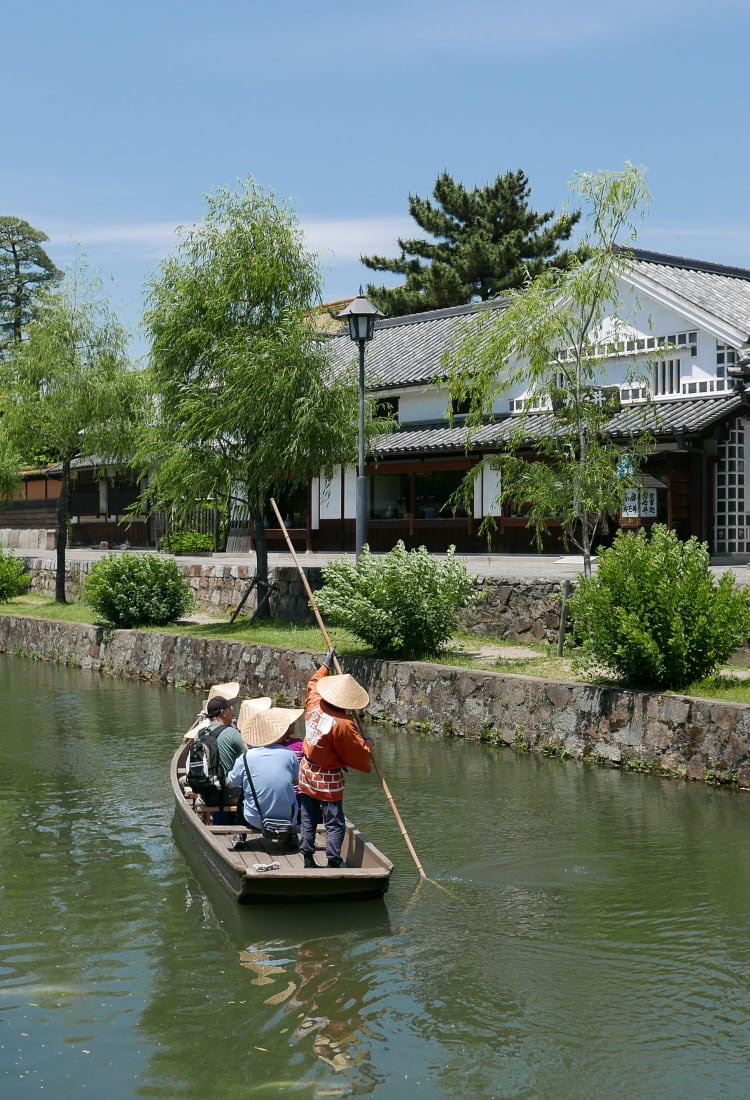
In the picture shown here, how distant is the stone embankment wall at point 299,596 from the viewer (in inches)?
762

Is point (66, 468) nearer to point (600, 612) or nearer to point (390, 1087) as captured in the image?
point (600, 612)

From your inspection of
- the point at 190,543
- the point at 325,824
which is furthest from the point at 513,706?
the point at 190,543

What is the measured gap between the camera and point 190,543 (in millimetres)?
37000

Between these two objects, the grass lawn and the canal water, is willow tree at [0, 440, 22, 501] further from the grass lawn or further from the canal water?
the canal water

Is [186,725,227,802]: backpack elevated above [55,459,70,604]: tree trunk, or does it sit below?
below

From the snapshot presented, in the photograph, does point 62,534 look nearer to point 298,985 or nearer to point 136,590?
point 136,590

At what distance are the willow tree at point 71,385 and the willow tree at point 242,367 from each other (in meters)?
6.29

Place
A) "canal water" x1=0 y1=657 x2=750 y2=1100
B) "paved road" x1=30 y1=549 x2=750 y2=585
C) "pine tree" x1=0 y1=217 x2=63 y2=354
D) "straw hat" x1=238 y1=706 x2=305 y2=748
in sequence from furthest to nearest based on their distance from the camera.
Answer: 1. "pine tree" x1=0 y1=217 x2=63 y2=354
2. "paved road" x1=30 y1=549 x2=750 y2=585
3. "straw hat" x1=238 y1=706 x2=305 y2=748
4. "canal water" x1=0 y1=657 x2=750 y2=1100

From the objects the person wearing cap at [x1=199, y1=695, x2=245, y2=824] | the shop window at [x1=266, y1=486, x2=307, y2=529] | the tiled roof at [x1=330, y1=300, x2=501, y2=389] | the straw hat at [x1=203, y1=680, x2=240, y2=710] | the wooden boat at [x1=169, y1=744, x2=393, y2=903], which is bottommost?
the wooden boat at [x1=169, y1=744, x2=393, y2=903]

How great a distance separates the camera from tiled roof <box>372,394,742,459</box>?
24.4 m

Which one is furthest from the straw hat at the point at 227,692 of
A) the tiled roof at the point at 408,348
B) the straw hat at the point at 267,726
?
the tiled roof at the point at 408,348

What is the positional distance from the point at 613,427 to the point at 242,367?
7767 mm

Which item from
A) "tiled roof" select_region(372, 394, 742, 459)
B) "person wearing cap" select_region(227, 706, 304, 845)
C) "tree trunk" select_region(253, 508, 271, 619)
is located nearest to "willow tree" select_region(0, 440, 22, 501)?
"tiled roof" select_region(372, 394, 742, 459)

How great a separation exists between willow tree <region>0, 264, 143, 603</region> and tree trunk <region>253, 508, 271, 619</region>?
22.4 feet
